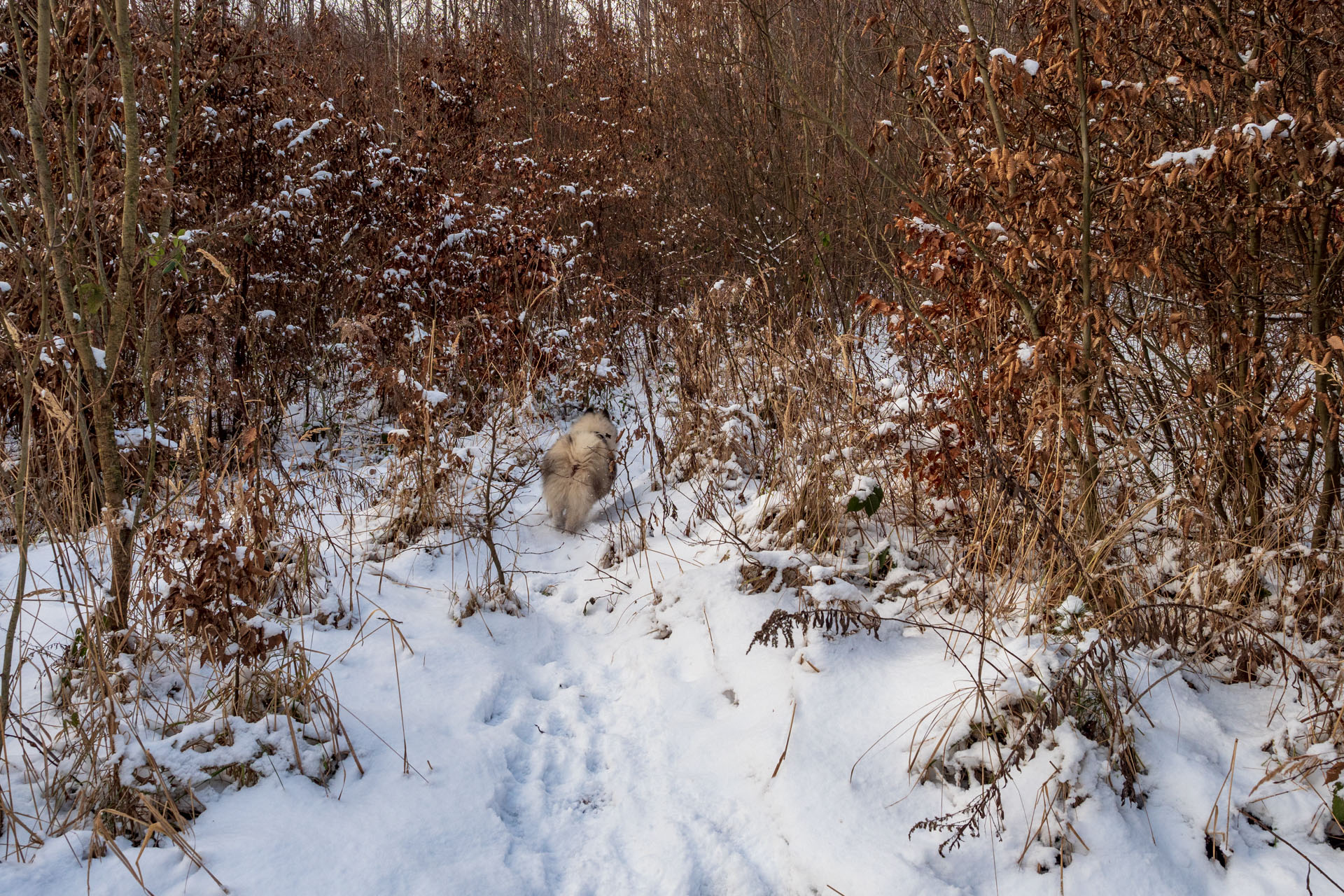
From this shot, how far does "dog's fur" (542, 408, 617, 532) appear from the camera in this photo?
172 inches

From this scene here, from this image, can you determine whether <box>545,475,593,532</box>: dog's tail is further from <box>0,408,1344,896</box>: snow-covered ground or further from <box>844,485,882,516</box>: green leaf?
<box>844,485,882,516</box>: green leaf

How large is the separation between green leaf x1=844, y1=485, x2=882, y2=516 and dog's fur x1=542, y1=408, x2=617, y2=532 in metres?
1.58

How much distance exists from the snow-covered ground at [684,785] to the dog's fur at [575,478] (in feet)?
3.61

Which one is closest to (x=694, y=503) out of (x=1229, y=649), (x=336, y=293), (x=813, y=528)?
(x=813, y=528)

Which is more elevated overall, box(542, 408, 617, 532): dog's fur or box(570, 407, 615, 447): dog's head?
box(570, 407, 615, 447): dog's head

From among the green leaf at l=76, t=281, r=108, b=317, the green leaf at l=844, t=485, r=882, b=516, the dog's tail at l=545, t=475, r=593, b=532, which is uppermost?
the green leaf at l=76, t=281, r=108, b=317

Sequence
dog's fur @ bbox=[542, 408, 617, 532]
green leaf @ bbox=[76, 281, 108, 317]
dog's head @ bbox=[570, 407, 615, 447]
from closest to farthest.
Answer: green leaf @ bbox=[76, 281, 108, 317] → dog's fur @ bbox=[542, 408, 617, 532] → dog's head @ bbox=[570, 407, 615, 447]

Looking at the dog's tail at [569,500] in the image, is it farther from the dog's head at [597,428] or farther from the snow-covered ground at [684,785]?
the snow-covered ground at [684,785]

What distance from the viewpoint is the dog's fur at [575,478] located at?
4363 mm

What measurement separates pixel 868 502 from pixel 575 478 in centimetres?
171

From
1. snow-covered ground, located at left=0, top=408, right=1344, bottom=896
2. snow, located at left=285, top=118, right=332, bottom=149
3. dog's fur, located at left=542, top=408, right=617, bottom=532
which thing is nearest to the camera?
snow-covered ground, located at left=0, top=408, right=1344, bottom=896

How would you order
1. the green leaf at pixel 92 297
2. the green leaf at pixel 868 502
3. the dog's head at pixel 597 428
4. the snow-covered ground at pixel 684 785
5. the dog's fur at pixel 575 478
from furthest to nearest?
the dog's head at pixel 597 428, the dog's fur at pixel 575 478, the green leaf at pixel 868 502, the green leaf at pixel 92 297, the snow-covered ground at pixel 684 785

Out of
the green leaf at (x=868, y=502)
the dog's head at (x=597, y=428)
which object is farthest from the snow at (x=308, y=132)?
the green leaf at (x=868, y=502)

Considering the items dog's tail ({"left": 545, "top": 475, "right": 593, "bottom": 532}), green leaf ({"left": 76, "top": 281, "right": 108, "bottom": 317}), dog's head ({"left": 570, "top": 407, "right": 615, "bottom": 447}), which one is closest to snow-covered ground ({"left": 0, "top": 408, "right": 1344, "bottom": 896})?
dog's tail ({"left": 545, "top": 475, "right": 593, "bottom": 532})
